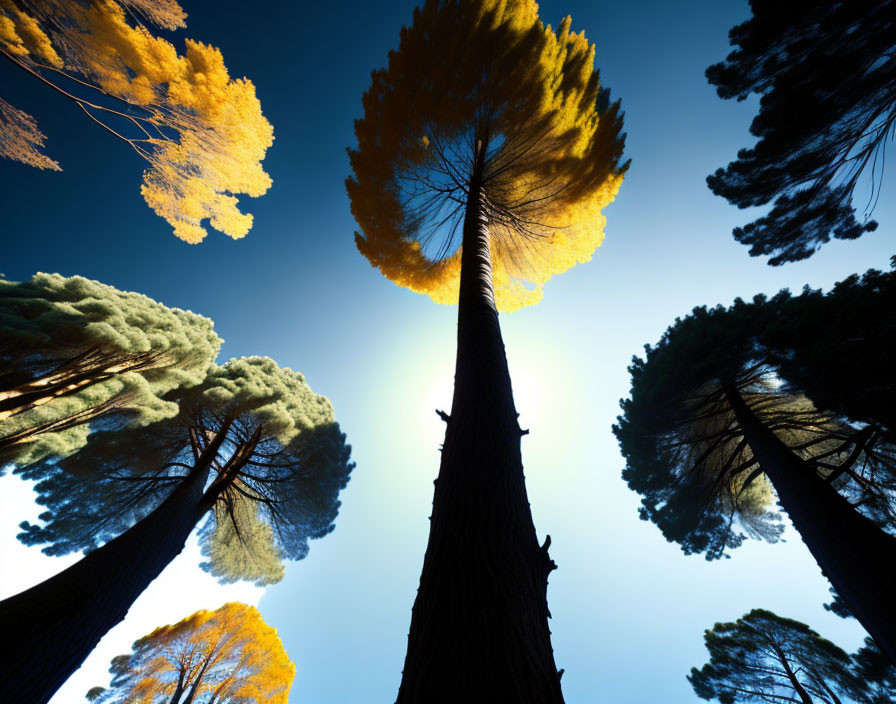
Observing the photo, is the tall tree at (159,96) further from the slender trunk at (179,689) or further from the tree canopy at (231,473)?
the slender trunk at (179,689)

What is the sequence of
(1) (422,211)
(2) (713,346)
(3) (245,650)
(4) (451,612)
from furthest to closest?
(3) (245,650) < (1) (422,211) < (2) (713,346) < (4) (451,612)

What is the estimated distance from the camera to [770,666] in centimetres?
652

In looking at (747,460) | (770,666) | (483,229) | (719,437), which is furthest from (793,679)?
(483,229)

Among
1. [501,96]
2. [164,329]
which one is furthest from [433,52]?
[164,329]

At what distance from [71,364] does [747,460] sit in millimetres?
12445

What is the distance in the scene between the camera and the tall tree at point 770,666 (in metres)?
6.18

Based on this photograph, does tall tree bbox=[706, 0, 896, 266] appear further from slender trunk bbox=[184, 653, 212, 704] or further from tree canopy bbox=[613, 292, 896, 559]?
slender trunk bbox=[184, 653, 212, 704]

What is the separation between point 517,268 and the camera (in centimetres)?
614

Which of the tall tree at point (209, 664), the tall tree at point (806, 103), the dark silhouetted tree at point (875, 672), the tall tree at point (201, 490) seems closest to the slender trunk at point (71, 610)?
the tall tree at point (201, 490)

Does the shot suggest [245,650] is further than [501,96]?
Yes

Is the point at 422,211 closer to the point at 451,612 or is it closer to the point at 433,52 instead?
the point at 433,52

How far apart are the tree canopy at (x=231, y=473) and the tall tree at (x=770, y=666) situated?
9.27 m

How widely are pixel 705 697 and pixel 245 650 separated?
39.2 ft

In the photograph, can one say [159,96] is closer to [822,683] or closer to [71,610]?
[71,610]
